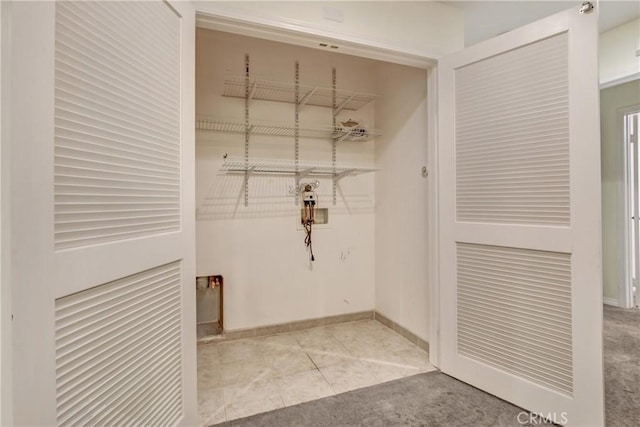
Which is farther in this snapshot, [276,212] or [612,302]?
[612,302]

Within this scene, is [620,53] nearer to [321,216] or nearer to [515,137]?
[515,137]

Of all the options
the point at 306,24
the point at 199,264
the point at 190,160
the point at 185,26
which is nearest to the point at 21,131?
the point at 190,160

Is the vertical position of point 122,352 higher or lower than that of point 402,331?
higher

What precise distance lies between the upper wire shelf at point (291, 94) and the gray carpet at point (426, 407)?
7.13ft

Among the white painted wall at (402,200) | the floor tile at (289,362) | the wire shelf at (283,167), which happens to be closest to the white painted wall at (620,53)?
the white painted wall at (402,200)

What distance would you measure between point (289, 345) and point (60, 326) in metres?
1.81

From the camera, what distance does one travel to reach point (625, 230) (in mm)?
3115

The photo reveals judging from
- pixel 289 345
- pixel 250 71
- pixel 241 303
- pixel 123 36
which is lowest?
pixel 289 345

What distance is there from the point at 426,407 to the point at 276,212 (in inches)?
69.8

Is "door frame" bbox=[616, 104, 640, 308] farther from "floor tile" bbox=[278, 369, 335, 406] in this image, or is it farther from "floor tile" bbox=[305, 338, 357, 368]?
"floor tile" bbox=[278, 369, 335, 406]

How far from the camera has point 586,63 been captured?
1382mm

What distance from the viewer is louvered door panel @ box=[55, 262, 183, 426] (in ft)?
2.84

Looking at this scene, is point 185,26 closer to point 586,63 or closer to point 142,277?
point 142,277

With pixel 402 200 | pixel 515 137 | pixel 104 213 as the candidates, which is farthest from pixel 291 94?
pixel 104 213
